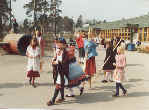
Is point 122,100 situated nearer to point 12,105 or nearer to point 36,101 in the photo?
point 36,101

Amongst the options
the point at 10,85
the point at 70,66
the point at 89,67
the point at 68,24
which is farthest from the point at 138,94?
the point at 68,24

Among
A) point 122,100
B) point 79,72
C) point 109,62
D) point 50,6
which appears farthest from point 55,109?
point 50,6

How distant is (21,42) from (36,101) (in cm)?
944

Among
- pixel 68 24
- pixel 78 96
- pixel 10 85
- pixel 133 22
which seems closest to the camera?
pixel 78 96

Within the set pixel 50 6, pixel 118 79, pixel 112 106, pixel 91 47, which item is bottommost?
pixel 112 106

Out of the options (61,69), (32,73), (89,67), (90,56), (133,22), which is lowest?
(32,73)

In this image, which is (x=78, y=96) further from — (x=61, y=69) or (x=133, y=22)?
(x=133, y=22)

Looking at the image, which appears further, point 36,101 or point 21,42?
point 21,42

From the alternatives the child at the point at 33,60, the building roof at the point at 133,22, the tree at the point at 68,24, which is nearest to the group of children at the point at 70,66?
the child at the point at 33,60

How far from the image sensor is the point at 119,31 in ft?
115

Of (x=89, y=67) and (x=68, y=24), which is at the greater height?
(x=68, y=24)

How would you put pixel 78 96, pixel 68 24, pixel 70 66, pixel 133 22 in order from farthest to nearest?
pixel 68 24 → pixel 133 22 → pixel 78 96 → pixel 70 66

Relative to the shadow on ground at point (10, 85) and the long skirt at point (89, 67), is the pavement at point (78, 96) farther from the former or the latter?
the long skirt at point (89, 67)

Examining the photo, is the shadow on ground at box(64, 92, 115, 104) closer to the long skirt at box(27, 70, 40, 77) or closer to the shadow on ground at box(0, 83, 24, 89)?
the long skirt at box(27, 70, 40, 77)
